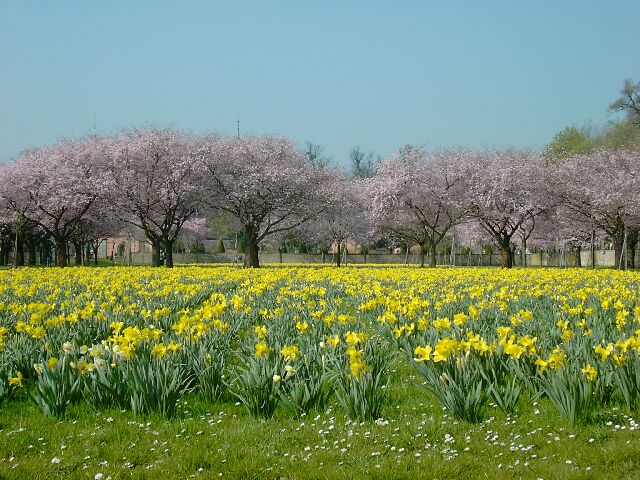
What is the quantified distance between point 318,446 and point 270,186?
30757mm

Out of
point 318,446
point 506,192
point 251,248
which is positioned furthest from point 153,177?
point 318,446

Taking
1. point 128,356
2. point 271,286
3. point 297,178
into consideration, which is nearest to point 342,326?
point 128,356

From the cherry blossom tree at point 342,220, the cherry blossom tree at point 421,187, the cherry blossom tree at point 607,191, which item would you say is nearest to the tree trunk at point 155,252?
the cherry blossom tree at point 342,220

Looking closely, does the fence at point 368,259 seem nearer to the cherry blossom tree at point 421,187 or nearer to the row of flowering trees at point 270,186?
the row of flowering trees at point 270,186

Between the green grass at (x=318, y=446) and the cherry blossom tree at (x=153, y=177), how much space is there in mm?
29169

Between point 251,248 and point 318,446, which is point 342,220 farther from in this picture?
point 318,446

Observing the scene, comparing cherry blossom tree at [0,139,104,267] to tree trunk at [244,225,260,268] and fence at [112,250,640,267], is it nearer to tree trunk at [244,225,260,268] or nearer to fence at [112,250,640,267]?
tree trunk at [244,225,260,268]

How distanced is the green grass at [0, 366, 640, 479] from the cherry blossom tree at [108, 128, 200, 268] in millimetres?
29169

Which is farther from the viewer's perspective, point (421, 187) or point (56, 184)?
point (421, 187)

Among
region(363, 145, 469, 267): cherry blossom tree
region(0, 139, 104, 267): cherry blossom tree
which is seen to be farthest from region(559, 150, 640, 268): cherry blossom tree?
region(0, 139, 104, 267): cherry blossom tree

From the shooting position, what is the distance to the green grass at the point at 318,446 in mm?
3967

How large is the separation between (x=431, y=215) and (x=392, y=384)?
34.4 metres

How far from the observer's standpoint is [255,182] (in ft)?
111

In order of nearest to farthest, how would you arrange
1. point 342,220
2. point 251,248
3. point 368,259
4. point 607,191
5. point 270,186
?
point 270,186 < point 251,248 < point 607,191 < point 342,220 < point 368,259
